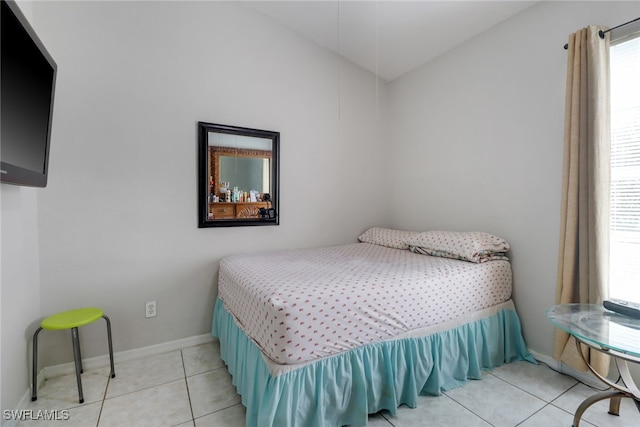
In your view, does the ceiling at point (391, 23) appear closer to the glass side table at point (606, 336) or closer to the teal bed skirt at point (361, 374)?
the glass side table at point (606, 336)

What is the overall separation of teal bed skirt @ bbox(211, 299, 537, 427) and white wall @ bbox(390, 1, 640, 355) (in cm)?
56

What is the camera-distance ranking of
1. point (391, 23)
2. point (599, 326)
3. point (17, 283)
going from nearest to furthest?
1. point (599, 326)
2. point (17, 283)
3. point (391, 23)

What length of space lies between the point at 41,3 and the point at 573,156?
3.52 meters

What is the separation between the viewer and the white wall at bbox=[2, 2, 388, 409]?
6.36ft

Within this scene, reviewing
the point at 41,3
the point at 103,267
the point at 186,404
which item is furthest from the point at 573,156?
the point at 41,3

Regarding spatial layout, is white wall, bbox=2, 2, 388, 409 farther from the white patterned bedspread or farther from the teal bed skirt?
the teal bed skirt

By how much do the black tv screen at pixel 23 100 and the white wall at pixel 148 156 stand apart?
473 millimetres

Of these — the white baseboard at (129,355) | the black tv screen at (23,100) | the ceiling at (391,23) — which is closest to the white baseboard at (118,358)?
the white baseboard at (129,355)

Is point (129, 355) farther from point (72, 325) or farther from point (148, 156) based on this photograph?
point (148, 156)

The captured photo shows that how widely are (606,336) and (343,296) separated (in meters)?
1.15

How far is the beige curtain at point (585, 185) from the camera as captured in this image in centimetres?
169

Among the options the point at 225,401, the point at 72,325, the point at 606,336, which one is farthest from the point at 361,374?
the point at 72,325

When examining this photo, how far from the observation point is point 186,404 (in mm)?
1665

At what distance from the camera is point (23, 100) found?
129 cm
